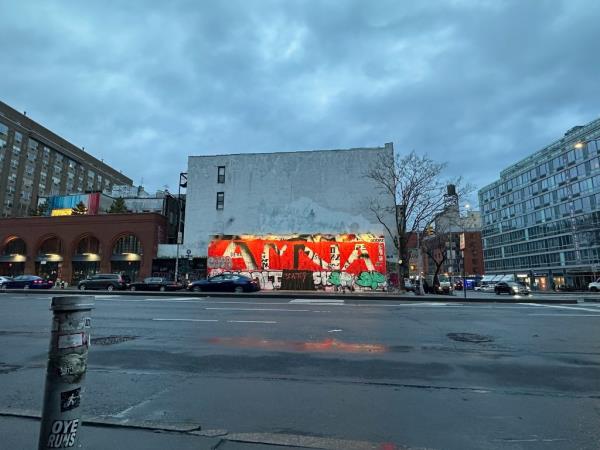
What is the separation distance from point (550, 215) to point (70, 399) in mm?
93319

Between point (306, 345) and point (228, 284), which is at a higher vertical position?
point (228, 284)

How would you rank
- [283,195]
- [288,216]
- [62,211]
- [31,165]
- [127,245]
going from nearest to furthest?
[288,216] → [283,195] → [127,245] → [62,211] → [31,165]

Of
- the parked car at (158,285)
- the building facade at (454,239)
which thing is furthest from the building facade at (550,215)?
the parked car at (158,285)

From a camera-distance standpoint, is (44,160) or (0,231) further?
(44,160)

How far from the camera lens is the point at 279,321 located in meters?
11.2

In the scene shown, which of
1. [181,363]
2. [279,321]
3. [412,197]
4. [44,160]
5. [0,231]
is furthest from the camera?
[44,160]

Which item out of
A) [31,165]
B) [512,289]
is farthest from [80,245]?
[512,289]

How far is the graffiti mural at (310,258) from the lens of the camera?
116ft

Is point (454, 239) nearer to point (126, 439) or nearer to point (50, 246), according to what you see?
point (50, 246)

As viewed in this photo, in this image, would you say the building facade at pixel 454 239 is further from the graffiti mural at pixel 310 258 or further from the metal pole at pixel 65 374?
the metal pole at pixel 65 374

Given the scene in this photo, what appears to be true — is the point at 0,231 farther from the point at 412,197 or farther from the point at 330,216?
the point at 412,197

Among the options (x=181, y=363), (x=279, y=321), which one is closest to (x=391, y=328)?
(x=279, y=321)

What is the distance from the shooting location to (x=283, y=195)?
40.9 m

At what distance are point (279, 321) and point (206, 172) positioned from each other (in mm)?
34113
